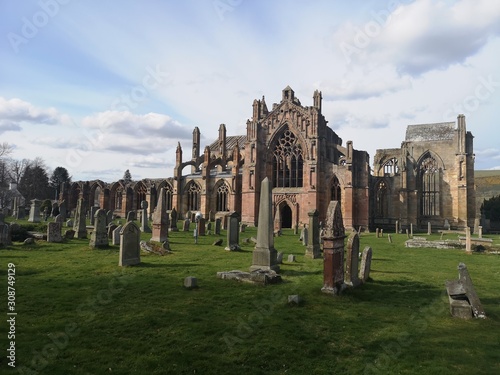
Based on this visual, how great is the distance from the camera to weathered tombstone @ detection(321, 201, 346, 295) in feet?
28.7

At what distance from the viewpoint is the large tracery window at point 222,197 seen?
40.7 m

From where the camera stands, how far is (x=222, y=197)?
134ft

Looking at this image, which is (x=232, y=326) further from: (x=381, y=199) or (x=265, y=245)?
(x=381, y=199)

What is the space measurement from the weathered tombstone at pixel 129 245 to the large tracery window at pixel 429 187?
36.2 m

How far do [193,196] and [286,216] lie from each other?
1268 centimetres

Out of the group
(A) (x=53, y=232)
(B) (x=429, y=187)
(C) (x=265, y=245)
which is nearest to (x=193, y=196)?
(A) (x=53, y=232)

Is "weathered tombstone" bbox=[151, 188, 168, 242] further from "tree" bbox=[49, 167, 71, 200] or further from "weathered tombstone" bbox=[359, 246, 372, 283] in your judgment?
"tree" bbox=[49, 167, 71, 200]

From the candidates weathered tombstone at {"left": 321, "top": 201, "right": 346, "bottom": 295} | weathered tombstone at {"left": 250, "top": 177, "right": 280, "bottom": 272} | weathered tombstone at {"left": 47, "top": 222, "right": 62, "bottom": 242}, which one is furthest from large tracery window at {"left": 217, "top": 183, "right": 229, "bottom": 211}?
weathered tombstone at {"left": 321, "top": 201, "right": 346, "bottom": 295}

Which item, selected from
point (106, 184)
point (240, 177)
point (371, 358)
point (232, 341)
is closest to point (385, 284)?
point (371, 358)

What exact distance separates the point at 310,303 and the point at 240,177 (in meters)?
32.3

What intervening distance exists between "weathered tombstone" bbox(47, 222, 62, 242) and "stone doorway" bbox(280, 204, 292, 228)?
77.2 feet

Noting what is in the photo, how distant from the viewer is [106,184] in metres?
51.8

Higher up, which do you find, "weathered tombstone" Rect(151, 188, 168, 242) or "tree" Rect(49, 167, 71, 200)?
"tree" Rect(49, 167, 71, 200)

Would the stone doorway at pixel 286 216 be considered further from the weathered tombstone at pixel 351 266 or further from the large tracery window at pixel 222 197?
the weathered tombstone at pixel 351 266
